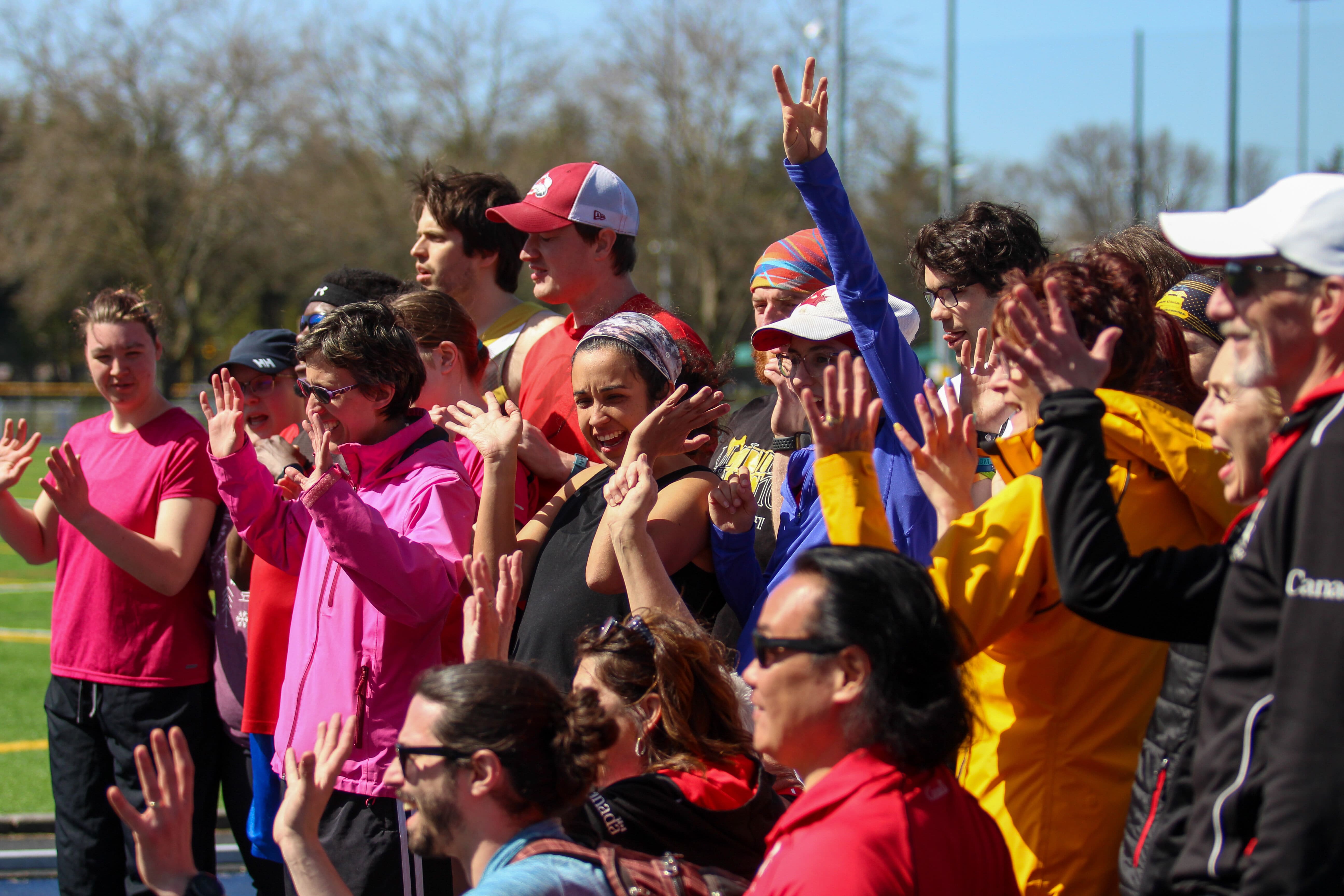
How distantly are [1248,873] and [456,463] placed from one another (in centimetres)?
239

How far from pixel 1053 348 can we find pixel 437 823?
54.6 inches

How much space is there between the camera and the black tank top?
122 inches

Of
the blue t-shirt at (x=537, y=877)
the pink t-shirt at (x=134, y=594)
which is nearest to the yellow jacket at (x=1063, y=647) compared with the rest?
the blue t-shirt at (x=537, y=877)

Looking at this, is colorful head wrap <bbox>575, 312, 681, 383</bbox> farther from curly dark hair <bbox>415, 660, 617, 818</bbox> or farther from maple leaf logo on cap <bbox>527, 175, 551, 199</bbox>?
curly dark hair <bbox>415, 660, 617, 818</bbox>

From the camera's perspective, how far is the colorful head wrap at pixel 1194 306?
328 centimetres

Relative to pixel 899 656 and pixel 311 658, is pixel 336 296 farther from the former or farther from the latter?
pixel 899 656

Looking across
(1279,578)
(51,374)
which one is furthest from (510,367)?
(51,374)

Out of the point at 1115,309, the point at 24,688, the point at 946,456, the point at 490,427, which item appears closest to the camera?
the point at 1115,309

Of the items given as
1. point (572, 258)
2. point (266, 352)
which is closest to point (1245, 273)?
point (572, 258)

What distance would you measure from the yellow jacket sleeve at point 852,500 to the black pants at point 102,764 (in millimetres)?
2902

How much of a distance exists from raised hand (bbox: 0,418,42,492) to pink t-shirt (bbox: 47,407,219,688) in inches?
7.9

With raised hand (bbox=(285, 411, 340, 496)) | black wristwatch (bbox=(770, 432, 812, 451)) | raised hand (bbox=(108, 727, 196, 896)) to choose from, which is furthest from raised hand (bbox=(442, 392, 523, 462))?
raised hand (bbox=(108, 727, 196, 896))

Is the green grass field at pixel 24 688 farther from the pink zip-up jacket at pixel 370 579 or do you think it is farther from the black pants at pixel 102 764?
the pink zip-up jacket at pixel 370 579

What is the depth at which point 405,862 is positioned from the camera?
3.02m
